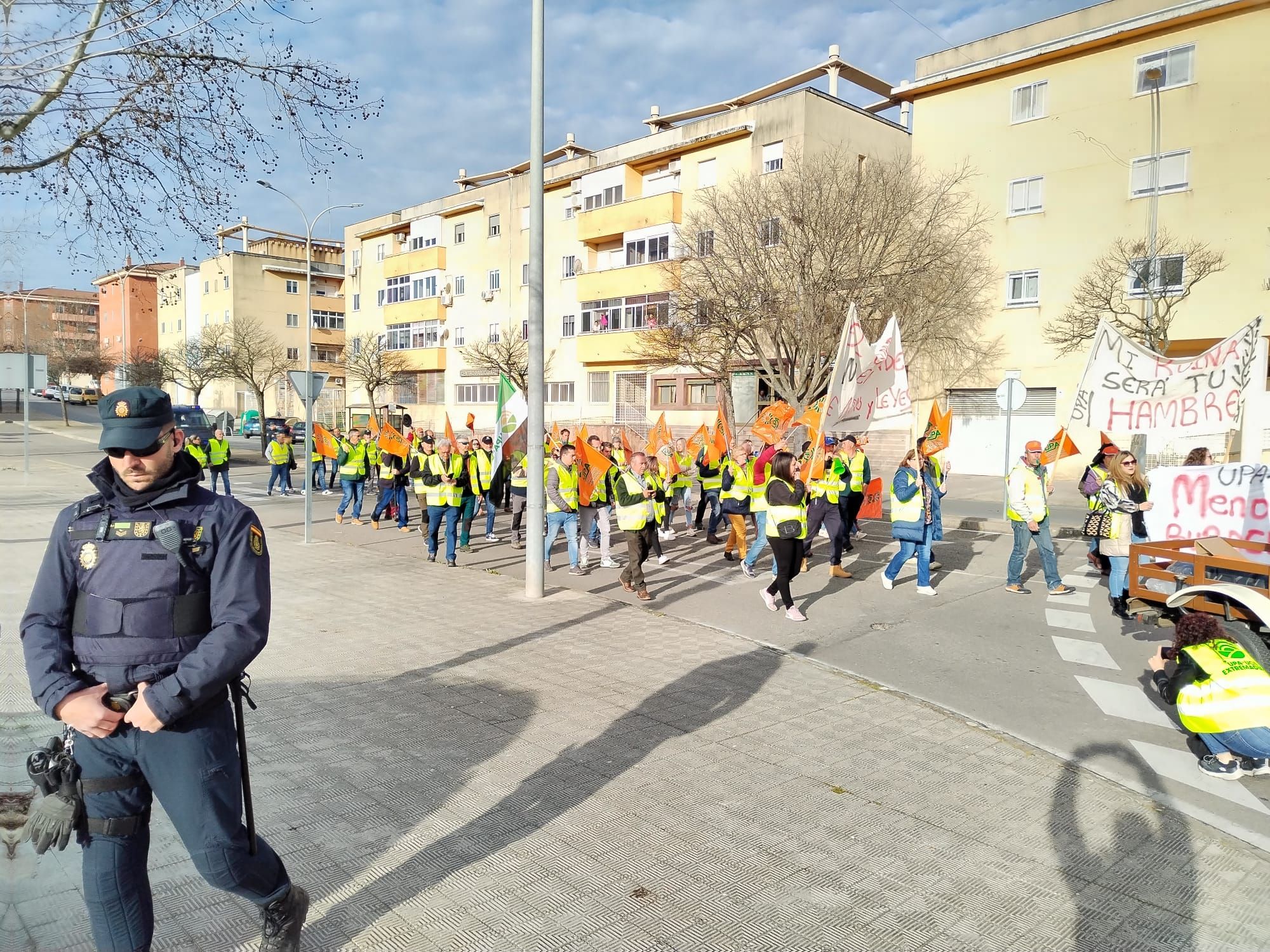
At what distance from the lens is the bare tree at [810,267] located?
22.5 m

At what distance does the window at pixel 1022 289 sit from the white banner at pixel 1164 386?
63.0 feet

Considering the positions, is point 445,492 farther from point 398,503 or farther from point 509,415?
point 398,503

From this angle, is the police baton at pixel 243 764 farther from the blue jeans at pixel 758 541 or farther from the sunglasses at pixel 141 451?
the blue jeans at pixel 758 541

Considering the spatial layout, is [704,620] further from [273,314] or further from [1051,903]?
[273,314]

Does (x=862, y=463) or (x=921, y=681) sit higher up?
(x=862, y=463)

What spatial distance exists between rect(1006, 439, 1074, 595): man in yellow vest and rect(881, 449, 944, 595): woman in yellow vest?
3.08 ft

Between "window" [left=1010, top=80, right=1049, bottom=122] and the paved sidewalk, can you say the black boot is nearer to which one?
the paved sidewalk

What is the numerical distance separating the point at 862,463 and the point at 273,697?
31.0 feet

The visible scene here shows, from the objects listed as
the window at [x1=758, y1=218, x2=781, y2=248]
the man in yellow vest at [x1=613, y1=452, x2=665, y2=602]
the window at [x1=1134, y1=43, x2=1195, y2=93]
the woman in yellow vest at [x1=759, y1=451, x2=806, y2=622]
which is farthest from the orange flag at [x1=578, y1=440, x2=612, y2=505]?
the window at [x1=1134, y1=43, x2=1195, y2=93]

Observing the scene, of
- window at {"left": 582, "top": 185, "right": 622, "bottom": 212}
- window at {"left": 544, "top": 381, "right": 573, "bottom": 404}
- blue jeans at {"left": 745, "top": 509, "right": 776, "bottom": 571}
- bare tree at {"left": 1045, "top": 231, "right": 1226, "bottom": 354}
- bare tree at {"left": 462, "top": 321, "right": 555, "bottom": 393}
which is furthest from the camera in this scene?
window at {"left": 544, "top": 381, "right": 573, "bottom": 404}

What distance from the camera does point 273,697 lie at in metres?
6.20

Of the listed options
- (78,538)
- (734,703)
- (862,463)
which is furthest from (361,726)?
(862,463)

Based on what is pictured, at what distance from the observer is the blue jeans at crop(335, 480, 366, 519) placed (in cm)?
1706

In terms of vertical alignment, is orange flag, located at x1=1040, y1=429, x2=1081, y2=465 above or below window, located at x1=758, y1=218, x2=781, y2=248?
below
